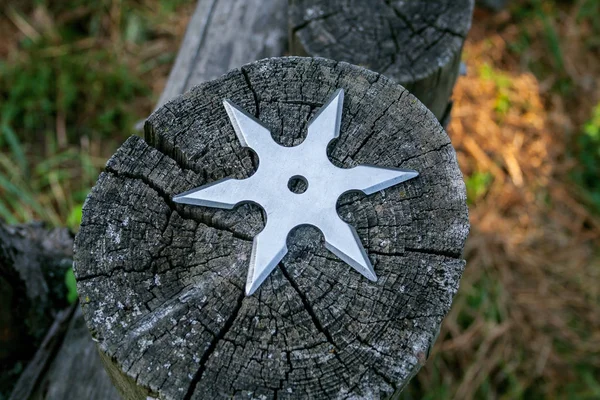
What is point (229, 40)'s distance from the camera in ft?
8.30

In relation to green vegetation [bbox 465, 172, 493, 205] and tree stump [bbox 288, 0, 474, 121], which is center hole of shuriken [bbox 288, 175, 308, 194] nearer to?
tree stump [bbox 288, 0, 474, 121]

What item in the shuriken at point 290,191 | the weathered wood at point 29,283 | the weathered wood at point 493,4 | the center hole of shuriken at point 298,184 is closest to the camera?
the shuriken at point 290,191

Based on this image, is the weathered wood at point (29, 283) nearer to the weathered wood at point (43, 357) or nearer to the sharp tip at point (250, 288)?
the weathered wood at point (43, 357)

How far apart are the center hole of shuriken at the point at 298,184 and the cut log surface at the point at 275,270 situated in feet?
0.35

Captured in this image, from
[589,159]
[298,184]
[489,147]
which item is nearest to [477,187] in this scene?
[489,147]

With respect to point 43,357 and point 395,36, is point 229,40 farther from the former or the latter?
A: point 43,357

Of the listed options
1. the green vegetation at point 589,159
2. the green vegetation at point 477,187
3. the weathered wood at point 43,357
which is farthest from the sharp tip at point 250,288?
the green vegetation at point 589,159

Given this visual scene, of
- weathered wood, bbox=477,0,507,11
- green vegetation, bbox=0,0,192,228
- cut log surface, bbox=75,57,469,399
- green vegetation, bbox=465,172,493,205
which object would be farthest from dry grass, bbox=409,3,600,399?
green vegetation, bbox=0,0,192,228

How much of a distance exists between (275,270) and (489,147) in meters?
2.64

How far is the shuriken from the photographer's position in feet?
4.74

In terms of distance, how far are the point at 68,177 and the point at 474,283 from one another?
2514mm

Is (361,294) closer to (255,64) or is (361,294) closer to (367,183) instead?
(367,183)

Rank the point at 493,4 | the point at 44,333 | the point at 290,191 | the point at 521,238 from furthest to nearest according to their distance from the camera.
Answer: the point at 493,4, the point at 521,238, the point at 44,333, the point at 290,191

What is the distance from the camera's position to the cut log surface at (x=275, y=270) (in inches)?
51.9
